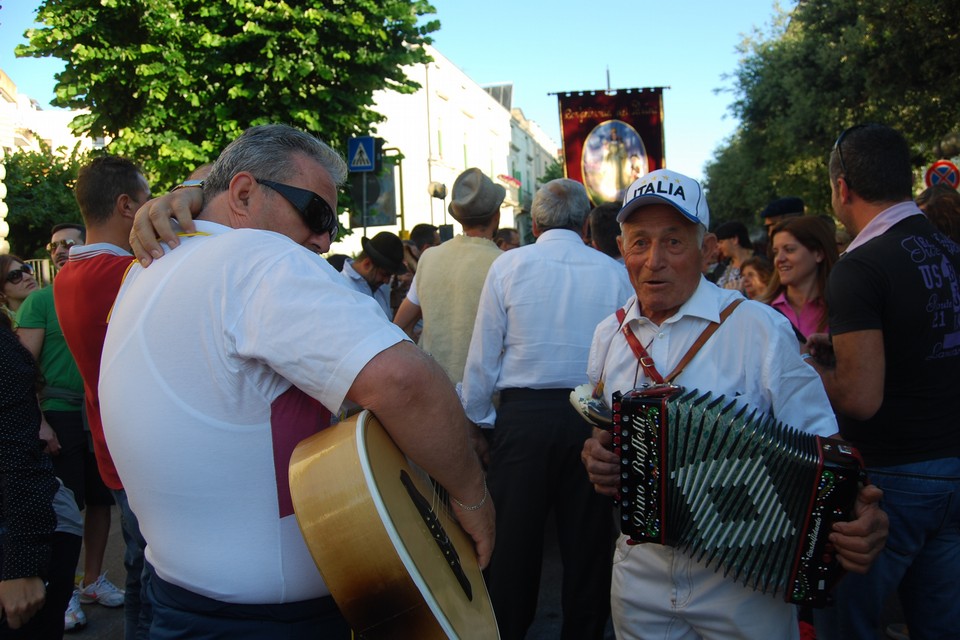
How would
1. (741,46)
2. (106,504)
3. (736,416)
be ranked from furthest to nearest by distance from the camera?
1. (741,46)
2. (106,504)
3. (736,416)

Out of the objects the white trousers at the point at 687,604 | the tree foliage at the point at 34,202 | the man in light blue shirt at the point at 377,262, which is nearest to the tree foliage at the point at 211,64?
the man in light blue shirt at the point at 377,262

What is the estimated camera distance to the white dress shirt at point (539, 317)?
11.7 ft

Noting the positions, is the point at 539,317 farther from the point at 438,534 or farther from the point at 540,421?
the point at 438,534

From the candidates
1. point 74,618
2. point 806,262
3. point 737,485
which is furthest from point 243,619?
point 74,618

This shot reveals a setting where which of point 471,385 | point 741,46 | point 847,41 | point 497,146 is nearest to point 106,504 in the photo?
point 471,385

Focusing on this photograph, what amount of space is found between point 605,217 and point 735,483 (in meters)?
3.04

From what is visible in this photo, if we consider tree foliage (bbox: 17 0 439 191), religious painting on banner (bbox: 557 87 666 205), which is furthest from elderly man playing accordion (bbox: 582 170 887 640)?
tree foliage (bbox: 17 0 439 191)

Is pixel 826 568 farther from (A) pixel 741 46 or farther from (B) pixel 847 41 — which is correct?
(A) pixel 741 46

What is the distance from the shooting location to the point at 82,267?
3201 millimetres

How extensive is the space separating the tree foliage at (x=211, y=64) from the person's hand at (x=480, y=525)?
1152 centimetres

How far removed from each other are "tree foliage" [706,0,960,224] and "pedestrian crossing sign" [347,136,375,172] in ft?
28.0

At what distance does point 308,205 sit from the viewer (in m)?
1.88

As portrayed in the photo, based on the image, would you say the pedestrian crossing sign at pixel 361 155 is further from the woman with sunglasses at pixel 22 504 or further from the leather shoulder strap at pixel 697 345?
the leather shoulder strap at pixel 697 345

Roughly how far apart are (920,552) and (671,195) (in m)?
1.60
